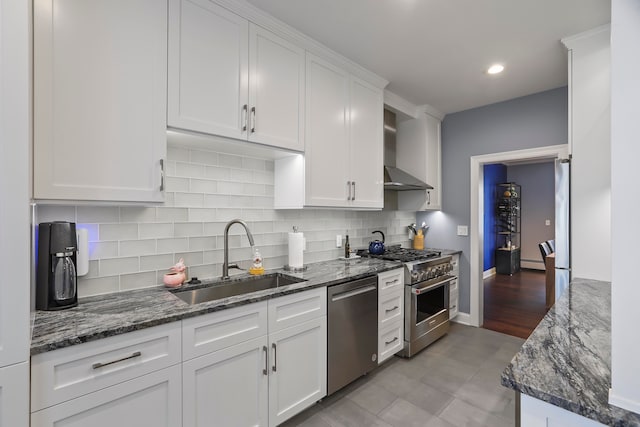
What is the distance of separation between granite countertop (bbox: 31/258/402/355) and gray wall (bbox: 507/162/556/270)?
7443 millimetres

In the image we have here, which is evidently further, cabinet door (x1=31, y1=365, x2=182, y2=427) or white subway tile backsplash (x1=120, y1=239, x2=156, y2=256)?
white subway tile backsplash (x1=120, y1=239, x2=156, y2=256)

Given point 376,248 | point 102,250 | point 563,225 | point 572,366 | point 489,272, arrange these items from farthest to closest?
point 489,272 < point 376,248 < point 563,225 < point 102,250 < point 572,366

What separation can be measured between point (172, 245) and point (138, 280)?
28cm

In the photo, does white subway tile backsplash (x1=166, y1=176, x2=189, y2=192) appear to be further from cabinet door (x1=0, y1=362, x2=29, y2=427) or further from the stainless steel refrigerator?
the stainless steel refrigerator

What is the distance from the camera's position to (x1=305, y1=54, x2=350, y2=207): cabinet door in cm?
233

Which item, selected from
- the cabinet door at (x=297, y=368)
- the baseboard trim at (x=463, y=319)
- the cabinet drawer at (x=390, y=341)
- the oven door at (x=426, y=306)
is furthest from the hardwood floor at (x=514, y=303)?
the cabinet door at (x=297, y=368)

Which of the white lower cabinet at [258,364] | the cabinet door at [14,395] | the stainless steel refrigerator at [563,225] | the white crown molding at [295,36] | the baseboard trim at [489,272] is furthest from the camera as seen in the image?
the baseboard trim at [489,272]

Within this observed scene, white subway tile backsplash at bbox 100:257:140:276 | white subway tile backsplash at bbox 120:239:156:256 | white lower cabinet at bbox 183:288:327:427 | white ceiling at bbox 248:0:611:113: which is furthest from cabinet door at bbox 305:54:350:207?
white subway tile backsplash at bbox 100:257:140:276

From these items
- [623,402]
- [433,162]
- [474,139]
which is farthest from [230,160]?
[474,139]

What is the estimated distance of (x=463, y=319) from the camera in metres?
3.75

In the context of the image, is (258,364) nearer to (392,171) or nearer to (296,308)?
(296,308)

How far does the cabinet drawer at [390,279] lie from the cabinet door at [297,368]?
0.69m

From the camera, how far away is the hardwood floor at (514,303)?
368 centimetres

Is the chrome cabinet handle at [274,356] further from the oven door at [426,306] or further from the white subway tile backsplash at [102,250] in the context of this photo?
the oven door at [426,306]
